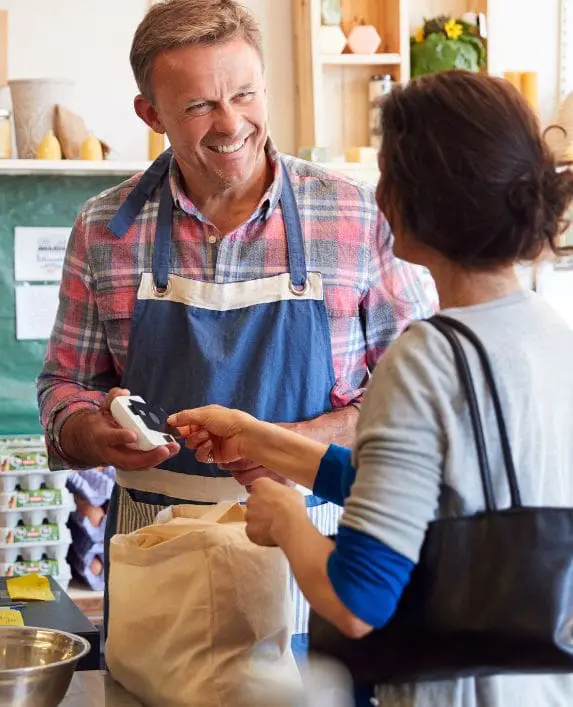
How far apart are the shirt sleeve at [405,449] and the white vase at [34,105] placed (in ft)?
8.51

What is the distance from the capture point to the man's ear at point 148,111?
2.04 m

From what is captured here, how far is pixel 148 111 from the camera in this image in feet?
6.76

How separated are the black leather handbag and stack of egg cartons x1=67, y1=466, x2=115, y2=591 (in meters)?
2.49

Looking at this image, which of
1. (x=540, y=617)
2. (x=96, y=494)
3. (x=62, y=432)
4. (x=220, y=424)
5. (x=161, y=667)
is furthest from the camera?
(x=96, y=494)

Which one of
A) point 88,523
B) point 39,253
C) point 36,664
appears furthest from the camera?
point 39,253

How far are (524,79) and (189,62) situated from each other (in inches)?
86.5

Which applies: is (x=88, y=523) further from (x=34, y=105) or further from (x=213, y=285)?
(x=213, y=285)

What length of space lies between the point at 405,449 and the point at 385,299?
0.96 metres

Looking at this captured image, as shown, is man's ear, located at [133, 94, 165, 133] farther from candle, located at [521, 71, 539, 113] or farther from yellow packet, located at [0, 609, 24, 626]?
candle, located at [521, 71, 539, 113]

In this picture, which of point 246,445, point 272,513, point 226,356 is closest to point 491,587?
point 272,513

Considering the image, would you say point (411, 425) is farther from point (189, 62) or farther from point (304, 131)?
point (304, 131)

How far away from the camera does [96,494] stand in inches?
138

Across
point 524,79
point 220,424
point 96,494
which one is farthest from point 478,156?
point 524,79

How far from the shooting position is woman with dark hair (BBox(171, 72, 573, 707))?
107 centimetres
